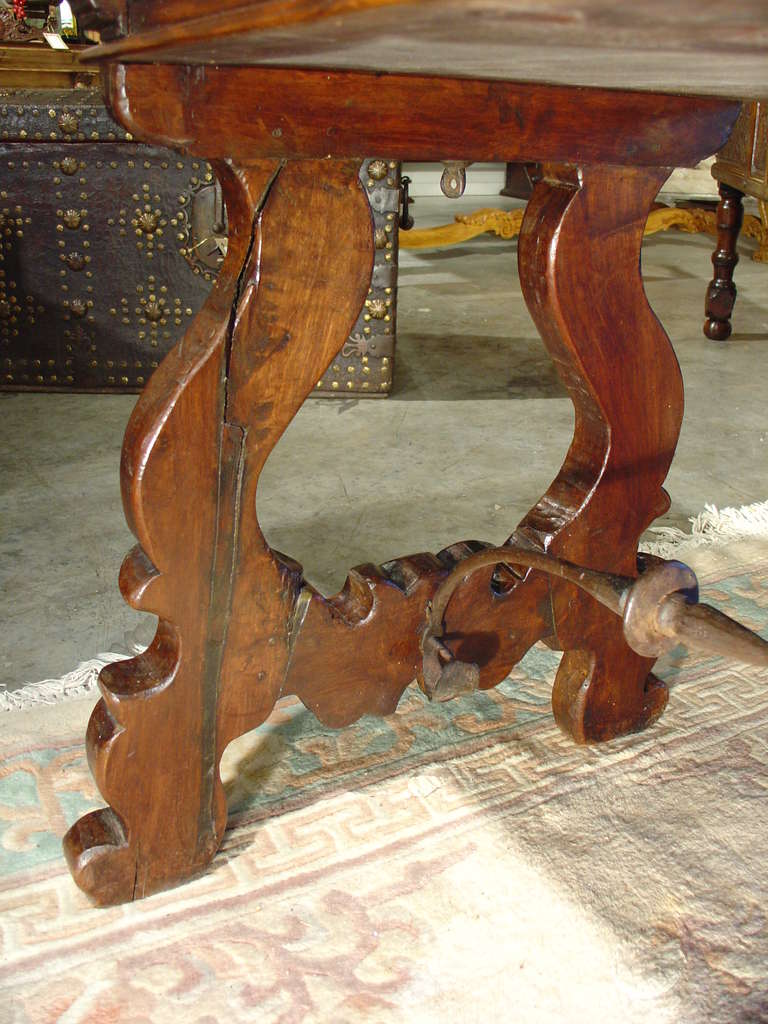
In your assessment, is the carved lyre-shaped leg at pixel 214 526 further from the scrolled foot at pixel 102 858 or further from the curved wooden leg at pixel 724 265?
the curved wooden leg at pixel 724 265

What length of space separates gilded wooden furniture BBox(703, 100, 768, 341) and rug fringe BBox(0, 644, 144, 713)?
187cm

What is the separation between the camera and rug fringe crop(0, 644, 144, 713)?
1.24 meters

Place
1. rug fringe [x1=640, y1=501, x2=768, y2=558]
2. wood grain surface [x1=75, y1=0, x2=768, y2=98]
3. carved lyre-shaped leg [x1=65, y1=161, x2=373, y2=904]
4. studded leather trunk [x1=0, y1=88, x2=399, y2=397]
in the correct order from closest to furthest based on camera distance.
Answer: wood grain surface [x1=75, y1=0, x2=768, y2=98] < carved lyre-shaped leg [x1=65, y1=161, x2=373, y2=904] < rug fringe [x1=640, y1=501, x2=768, y2=558] < studded leather trunk [x1=0, y1=88, x2=399, y2=397]

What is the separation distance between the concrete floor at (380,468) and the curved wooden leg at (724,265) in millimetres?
54

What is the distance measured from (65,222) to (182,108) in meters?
1.66

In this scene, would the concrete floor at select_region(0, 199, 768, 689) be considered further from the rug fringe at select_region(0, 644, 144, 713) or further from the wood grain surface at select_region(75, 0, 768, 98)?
the wood grain surface at select_region(75, 0, 768, 98)

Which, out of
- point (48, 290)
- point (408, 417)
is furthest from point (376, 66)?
point (48, 290)

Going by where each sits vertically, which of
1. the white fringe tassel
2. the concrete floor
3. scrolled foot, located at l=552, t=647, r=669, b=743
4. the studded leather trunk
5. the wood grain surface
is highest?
the wood grain surface

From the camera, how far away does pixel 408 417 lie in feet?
7.61

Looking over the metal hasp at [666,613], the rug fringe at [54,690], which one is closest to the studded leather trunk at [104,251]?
the rug fringe at [54,690]

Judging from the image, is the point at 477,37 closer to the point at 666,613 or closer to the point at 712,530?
the point at 666,613

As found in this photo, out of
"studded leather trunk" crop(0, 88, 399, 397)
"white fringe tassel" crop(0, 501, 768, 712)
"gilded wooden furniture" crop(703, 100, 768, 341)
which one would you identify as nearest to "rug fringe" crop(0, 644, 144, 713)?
"white fringe tassel" crop(0, 501, 768, 712)

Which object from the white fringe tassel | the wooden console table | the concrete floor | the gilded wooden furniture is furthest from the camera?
the gilded wooden furniture

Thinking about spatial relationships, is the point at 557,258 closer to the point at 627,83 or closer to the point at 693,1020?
the point at 627,83
